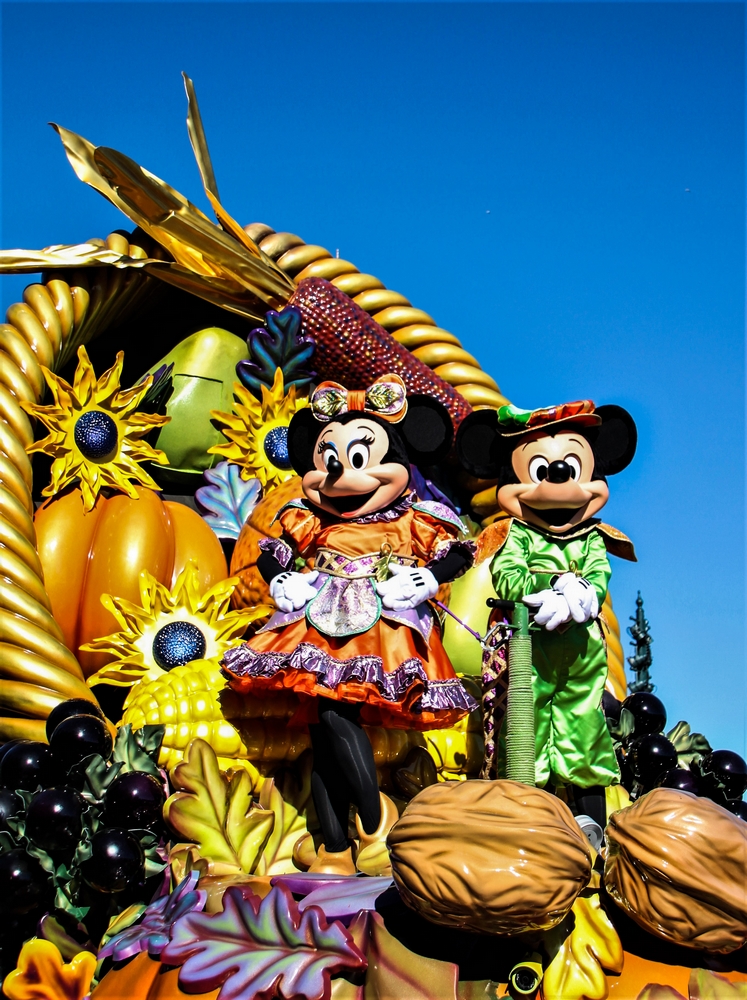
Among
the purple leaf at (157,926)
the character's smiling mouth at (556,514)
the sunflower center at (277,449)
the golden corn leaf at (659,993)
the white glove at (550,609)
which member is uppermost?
the sunflower center at (277,449)

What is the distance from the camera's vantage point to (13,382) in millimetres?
3834

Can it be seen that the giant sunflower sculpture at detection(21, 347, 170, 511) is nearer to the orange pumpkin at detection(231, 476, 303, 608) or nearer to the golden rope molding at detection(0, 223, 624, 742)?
the golden rope molding at detection(0, 223, 624, 742)

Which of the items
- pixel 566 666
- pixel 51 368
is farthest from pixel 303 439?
pixel 51 368

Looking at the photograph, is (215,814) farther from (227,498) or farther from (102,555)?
(227,498)

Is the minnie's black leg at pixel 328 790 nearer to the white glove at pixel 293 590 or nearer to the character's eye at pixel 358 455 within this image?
the white glove at pixel 293 590

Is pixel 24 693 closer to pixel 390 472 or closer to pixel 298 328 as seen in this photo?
pixel 390 472

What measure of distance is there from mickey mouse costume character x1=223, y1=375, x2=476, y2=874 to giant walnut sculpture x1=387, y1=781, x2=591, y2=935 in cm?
87

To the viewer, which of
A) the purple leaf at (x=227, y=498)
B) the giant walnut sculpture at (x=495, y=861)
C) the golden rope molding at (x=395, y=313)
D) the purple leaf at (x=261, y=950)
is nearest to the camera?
the giant walnut sculpture at (x=495, y=861)

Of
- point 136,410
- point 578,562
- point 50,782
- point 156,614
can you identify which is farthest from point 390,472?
point 136,410

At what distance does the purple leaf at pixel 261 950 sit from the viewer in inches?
71.1

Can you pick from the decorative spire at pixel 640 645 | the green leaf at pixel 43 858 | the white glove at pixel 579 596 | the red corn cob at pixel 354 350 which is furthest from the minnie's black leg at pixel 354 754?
the decorative spire at pixel 640 645

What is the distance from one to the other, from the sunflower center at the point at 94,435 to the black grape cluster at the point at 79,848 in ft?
5.22

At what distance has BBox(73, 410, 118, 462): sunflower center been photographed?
388 cm

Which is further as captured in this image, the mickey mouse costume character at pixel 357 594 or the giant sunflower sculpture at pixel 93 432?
the giant sunflower sculpture at pixel 93 432
